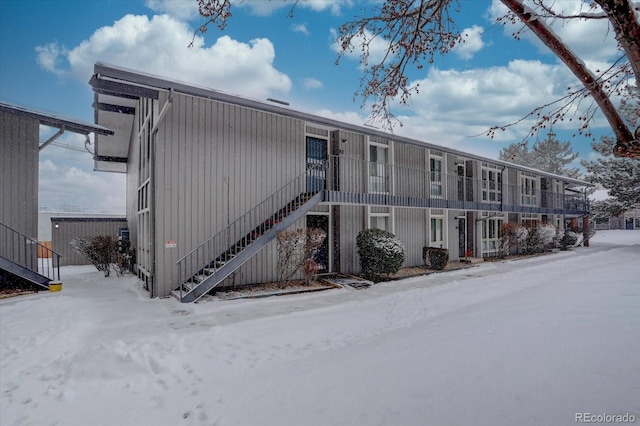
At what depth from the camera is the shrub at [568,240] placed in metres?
22.8

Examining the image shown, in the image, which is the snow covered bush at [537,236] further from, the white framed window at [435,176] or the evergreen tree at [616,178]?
the evergreen tree at [616,178]

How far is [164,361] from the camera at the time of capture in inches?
180

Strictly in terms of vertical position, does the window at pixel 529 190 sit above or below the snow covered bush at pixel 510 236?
above

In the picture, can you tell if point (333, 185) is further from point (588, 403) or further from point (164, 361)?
point (588, 403)

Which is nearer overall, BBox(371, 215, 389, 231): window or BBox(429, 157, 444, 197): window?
BBox(371, 215, 389, 231): window

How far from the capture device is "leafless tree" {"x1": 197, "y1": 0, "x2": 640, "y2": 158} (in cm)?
289

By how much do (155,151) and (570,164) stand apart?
172ft

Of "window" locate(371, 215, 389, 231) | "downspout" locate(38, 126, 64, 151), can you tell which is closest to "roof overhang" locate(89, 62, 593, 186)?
"downspout" locate(38, 126, 64, 151)

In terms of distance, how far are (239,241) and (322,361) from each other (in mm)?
5950

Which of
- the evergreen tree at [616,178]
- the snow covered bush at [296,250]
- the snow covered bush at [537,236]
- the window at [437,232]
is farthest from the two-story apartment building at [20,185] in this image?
the evergreen tree at [616,178]

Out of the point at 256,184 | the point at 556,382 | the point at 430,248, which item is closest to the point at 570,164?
the point at 430,248

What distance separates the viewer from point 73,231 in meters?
16.3

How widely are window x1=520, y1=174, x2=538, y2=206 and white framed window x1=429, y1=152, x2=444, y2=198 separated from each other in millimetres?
8738

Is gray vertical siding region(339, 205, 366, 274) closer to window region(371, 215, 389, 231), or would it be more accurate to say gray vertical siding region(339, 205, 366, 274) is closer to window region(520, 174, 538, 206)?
window region(371, 215, 389, 231)
